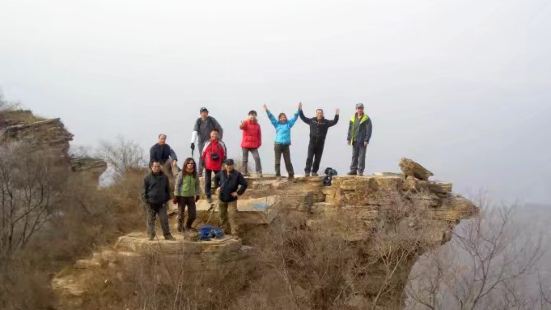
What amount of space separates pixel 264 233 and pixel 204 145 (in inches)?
122

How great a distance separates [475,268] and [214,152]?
8129 mm

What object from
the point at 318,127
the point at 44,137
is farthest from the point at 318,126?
the point at 44,137

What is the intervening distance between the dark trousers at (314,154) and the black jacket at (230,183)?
3.03 metres

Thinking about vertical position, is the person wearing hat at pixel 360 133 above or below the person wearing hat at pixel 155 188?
above

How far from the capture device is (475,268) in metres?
14.3

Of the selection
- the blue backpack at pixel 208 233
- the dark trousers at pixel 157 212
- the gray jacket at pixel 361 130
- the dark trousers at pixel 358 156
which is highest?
the gray jacket at pixel 361 130

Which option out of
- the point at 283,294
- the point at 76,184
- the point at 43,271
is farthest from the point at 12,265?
the point at 283,294

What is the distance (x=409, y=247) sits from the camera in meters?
14.5

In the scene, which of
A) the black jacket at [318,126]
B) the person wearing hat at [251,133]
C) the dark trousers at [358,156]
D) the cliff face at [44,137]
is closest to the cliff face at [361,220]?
the dark trousers at [358,156]

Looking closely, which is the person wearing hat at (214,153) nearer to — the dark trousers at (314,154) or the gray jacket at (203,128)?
the gray jacket at (203,128)

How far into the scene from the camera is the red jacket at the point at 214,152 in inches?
531

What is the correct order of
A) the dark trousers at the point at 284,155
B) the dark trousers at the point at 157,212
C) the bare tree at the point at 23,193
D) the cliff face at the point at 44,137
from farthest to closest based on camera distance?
the cliff face at the point at 44,137 → the bare tree at the point at 23,193 → the dark trousers at the point at 284,155 → the dark trousers at the point at 157,212

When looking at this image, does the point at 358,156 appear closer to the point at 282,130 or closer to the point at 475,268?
the point at 282,130

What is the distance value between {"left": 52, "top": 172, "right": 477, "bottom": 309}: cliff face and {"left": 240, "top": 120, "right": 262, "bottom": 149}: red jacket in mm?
1641
